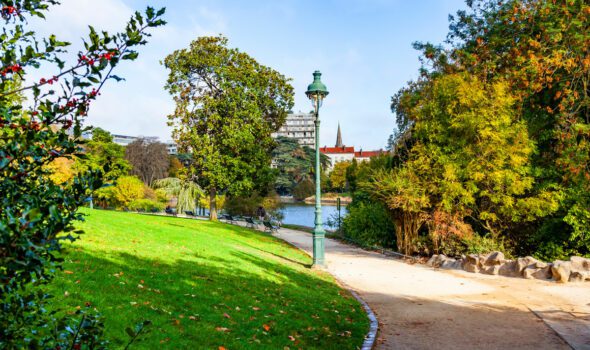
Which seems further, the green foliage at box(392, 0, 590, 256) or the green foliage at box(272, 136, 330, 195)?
the green foliage at box(272, 136, 330, 195)

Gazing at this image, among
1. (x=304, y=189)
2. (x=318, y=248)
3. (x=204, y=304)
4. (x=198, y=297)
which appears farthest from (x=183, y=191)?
(x=304, y=189)

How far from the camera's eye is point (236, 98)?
28.4 m

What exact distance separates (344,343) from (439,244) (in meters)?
11.8

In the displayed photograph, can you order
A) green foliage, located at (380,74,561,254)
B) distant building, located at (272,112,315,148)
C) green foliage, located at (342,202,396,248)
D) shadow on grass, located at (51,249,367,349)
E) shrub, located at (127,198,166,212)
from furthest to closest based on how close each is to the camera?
distant building, located at (272,112,315,148) → shrub, located at (127,198,166,212) → green foliage, located at (342,202,396,248) → green foliage, located at (380,74,561,254) → shadow on grass, located at (51,249,367,349)

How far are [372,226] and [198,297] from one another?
1533 cm

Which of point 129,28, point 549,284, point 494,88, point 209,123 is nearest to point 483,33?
point 494,88

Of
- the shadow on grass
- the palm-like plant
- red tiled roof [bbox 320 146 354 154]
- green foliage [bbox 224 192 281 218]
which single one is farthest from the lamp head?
red tiled roof [bbox 320 146 354 154]

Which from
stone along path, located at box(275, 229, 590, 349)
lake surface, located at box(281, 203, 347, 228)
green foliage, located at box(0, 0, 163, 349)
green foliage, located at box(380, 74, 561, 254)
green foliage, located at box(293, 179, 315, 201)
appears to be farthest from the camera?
green foliage, located at box(293, 179, 315, 201)

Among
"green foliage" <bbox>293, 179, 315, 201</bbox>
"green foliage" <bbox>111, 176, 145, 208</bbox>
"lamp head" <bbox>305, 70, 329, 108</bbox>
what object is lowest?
"green foliage" <bbox>111, 176, 145, 208</bbox>

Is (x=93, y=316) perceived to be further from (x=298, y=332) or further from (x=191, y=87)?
(x=191, y=87)

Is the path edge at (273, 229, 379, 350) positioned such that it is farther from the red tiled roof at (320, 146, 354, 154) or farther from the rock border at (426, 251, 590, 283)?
the red tiled roof at (320, 146, 354, 154)

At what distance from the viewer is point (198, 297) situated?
23.9ft

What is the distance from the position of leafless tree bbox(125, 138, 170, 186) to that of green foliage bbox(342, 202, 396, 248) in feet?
158

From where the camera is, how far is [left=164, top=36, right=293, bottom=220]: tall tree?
90.9 ft
